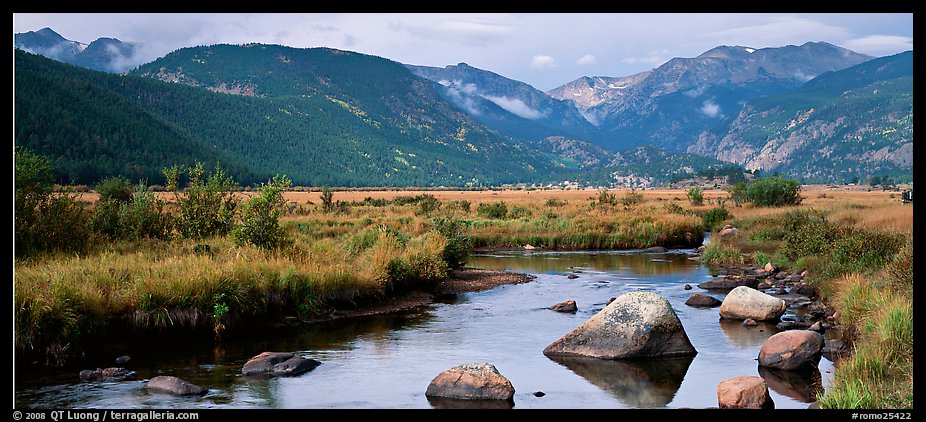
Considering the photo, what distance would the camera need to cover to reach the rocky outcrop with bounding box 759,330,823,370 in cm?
1566

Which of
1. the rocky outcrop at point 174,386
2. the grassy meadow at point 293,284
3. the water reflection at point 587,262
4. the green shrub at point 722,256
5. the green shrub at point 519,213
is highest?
the grassy meadow at point 293,284

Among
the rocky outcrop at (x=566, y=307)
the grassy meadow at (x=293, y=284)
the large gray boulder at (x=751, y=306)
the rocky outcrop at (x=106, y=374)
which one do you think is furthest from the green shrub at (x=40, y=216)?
the large gray boulder at (x=751, y=306)

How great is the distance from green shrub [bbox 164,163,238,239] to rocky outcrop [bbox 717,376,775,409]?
18.9 metres

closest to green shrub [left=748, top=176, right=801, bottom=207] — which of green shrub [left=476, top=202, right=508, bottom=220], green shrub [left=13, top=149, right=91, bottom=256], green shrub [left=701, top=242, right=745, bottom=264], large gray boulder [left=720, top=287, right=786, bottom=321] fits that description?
green shrub [left=476, top=202, right=508, bottom=220]

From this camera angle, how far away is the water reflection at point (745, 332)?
18.4 metres

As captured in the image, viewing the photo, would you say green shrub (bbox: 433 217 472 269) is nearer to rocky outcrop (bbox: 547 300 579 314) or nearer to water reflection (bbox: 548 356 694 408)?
rocky outcrop (bbox: 547 300 579 314)

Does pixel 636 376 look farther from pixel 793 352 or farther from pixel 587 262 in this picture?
pixel 587 262

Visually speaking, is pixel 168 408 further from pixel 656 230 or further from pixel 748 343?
pixel 656 230

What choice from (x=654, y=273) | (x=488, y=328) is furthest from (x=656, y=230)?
(x=488, y=328)

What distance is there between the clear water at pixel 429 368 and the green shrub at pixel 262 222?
521cm

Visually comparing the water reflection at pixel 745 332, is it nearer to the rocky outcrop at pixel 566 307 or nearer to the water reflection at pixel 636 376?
the water reflection at pixel 636 376

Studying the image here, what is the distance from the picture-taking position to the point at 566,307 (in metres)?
23.0

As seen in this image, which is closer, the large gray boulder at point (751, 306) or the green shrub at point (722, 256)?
the large gray boulder at point (751, 306)
